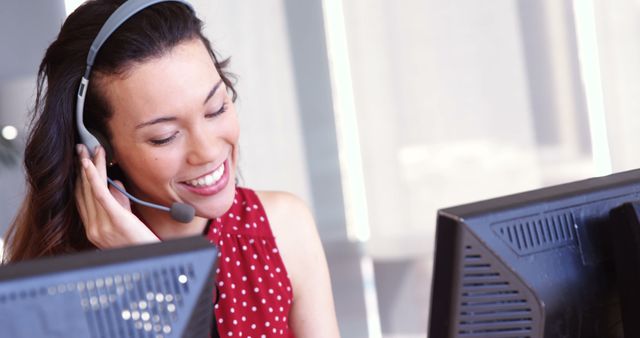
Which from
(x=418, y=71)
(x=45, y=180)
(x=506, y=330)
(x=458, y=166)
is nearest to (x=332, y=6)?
(x=418, y=71)

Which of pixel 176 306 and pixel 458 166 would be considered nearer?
pixel 176 306

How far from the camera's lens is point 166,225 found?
73.0 inches

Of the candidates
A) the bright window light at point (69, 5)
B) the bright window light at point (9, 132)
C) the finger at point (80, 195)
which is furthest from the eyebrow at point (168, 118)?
the bright window light at point (69, 5)

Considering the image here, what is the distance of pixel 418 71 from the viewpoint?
402cm

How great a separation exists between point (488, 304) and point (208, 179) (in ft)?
2.84

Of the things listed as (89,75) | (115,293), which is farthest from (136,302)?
(89,75)

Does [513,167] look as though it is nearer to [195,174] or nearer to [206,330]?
[195,174]

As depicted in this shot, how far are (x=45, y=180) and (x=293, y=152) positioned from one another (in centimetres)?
241

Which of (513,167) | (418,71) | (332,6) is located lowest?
(513,167)

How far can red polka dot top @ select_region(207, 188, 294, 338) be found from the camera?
5.98ft

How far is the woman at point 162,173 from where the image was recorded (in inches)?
65.1

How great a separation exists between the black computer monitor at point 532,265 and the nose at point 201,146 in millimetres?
767

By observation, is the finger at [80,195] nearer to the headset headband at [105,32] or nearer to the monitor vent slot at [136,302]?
the headset headband at [105,32]

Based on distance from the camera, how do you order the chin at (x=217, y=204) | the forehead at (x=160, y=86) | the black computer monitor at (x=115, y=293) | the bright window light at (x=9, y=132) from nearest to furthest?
the black computer monitor at (x=115, y=293) < the forehead at (x=160, y=86) < the chin at (x=217, y=204) < the bright window light at (x=9, y=132)
